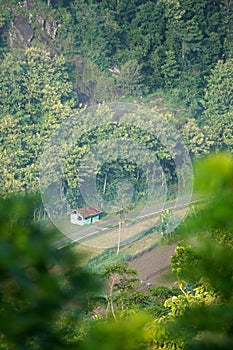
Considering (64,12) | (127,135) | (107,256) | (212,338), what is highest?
(64,12)

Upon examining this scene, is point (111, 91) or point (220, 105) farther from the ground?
point (111, 91)

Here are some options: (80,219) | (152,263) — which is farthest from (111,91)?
(152,263)

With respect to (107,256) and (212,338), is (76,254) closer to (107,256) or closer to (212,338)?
(212,338)

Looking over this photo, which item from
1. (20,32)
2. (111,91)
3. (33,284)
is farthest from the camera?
(20,32)

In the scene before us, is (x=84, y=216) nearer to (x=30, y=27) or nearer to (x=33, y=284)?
(x=30, y=27)

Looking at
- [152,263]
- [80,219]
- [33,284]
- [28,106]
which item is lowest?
[152,263]

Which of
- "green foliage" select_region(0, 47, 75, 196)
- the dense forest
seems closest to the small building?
the dense forest

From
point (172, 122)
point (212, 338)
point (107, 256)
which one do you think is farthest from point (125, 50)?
point (212, 338)

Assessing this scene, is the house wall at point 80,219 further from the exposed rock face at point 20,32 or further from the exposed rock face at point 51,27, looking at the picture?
the exposed rock face at point 51,27
